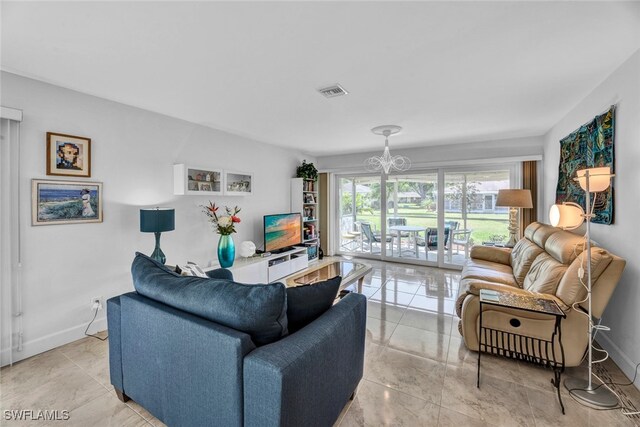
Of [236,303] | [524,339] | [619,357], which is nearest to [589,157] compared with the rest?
[619,357]

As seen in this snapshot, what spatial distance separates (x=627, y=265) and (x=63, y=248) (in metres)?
4.65

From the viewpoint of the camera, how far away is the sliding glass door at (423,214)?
496 cm

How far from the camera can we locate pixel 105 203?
9.23 ft

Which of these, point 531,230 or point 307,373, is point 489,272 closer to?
point 531,230

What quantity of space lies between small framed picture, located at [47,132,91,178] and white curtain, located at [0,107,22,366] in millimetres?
207

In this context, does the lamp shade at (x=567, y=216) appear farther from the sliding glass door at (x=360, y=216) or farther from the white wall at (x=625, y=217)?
the sliding glass door at (x=360, y=216)

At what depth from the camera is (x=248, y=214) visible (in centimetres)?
459

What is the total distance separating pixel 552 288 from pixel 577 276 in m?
0.28

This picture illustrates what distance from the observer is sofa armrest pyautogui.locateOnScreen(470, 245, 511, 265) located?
3.80 m

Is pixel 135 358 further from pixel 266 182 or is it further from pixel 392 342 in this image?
pixel 266 182

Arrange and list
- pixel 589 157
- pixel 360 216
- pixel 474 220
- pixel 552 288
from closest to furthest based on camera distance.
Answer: pixel 552 288
pixel 589 157
pixel 474 220
pixel 360 216

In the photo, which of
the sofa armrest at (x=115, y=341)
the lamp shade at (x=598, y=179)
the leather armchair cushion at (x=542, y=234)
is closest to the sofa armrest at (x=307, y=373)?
the sofa armrest at (x=115, y=341)

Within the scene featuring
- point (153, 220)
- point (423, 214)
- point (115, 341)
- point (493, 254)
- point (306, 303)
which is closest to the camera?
point (306, 303)

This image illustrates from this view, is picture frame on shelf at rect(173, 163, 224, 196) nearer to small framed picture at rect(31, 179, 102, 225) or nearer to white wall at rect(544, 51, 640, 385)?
small framed picture at rect(31, 179, 102, 225)
